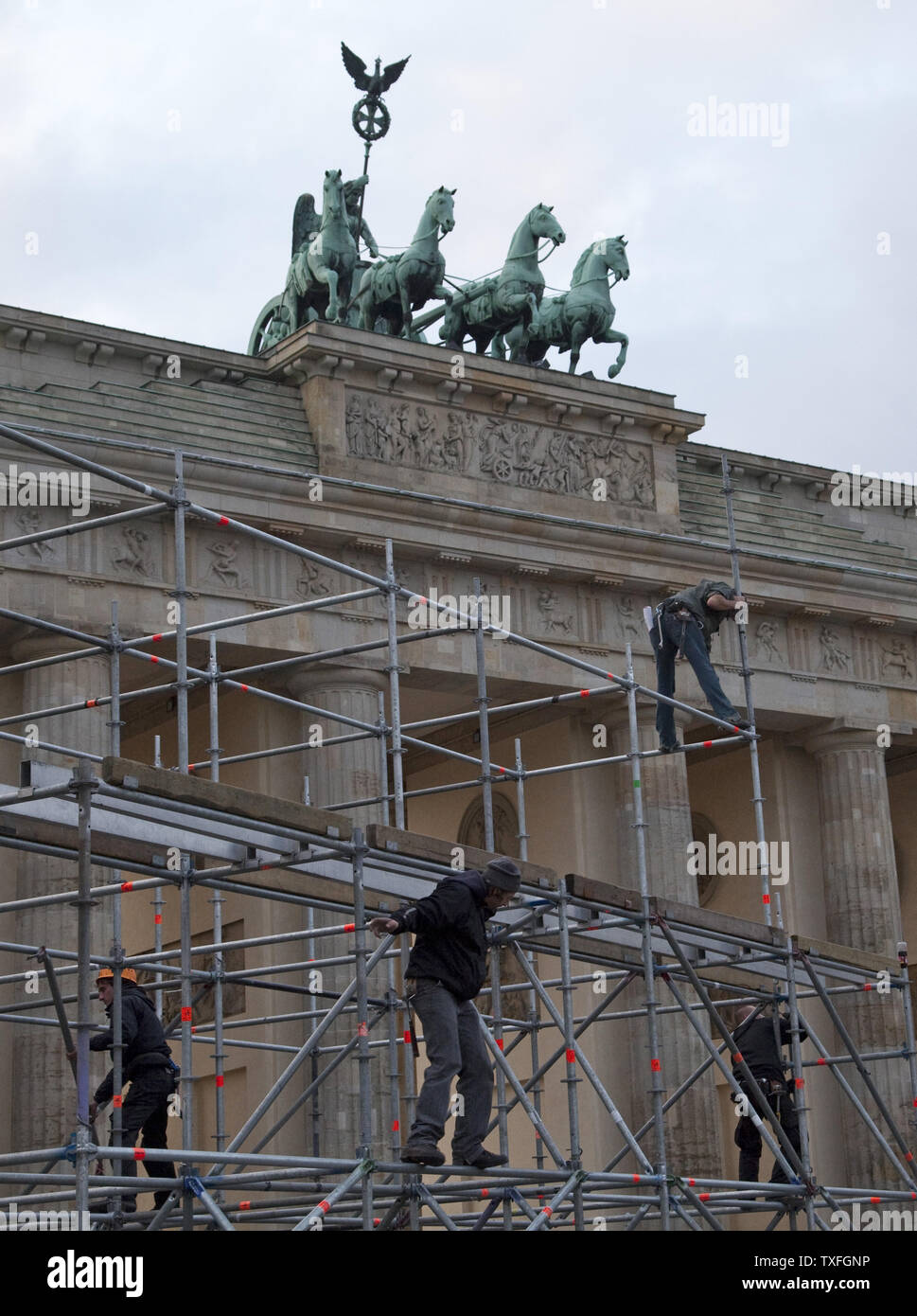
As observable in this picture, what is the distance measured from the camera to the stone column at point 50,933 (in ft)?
89.9

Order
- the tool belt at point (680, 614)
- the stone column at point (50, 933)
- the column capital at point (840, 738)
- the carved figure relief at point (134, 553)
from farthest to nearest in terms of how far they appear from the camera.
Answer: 1. the column capital at point (840, 738)
2. the carved figure relief at point (134, 553)
3. the stone column at point (50, 933)
4. the tool belt at point (680, 614)

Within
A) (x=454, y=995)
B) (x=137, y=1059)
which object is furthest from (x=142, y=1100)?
(x=454, y=995)

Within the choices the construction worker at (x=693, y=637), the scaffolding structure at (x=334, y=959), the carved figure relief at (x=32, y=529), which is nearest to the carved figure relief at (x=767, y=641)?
the carved figure relief at (x=32, y=529)

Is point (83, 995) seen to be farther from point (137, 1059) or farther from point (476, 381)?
point (476, 381)

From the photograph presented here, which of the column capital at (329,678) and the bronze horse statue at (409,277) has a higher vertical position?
the bronze horse statue at (409,277)

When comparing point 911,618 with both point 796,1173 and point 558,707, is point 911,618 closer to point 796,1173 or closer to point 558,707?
point 558,707

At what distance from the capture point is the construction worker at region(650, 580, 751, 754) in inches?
811

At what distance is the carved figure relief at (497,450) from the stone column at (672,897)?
383cm

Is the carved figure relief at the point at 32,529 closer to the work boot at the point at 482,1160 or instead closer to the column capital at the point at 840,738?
the column capital at the point at 840,738

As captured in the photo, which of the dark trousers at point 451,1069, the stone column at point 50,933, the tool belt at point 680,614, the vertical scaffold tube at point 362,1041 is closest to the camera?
the dark trousers at point 451,1069

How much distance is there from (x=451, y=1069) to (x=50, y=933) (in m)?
15.2

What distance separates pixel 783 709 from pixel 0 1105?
1487 cm

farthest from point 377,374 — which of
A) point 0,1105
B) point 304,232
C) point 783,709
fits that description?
point 0,1105

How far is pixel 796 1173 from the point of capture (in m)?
19.1
